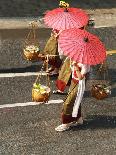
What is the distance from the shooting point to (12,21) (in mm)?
12953

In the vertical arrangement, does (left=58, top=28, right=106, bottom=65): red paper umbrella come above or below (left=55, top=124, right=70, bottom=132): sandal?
above

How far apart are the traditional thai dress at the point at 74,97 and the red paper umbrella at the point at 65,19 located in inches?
45.2

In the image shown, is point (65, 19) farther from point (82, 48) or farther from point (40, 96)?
point (40, 96)

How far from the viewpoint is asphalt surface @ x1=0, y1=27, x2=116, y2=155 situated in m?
8.64

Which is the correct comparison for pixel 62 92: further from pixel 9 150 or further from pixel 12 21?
pixel 12 21

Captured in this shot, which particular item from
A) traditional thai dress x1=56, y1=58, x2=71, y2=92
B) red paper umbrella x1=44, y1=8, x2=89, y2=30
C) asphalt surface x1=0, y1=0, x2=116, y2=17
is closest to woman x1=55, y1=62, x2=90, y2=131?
traditional thai dress x1=56, y1=58, x2=71, y2=92

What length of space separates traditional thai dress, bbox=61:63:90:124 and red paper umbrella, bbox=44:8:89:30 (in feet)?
3.76

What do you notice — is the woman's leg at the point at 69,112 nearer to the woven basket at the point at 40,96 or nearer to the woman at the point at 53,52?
the woven basket at the point at 40,96

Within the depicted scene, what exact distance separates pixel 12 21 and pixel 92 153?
567 cm

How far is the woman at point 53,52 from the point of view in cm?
1021

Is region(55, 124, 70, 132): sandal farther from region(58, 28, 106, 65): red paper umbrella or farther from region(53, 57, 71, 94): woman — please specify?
region(58, 28, 106, 65): red paper umbrella

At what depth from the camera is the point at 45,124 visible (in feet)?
30.1

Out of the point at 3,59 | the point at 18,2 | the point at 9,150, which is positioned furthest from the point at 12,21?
the point at 9,150

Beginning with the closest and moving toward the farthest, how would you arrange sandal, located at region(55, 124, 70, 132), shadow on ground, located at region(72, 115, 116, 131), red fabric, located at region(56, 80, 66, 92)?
sandal, located at region(55, 124, 70, 132) → shadow on ground, located at region(72, 115, 116, 131) → red fabric, located at region(56, 80, 66, 92)
